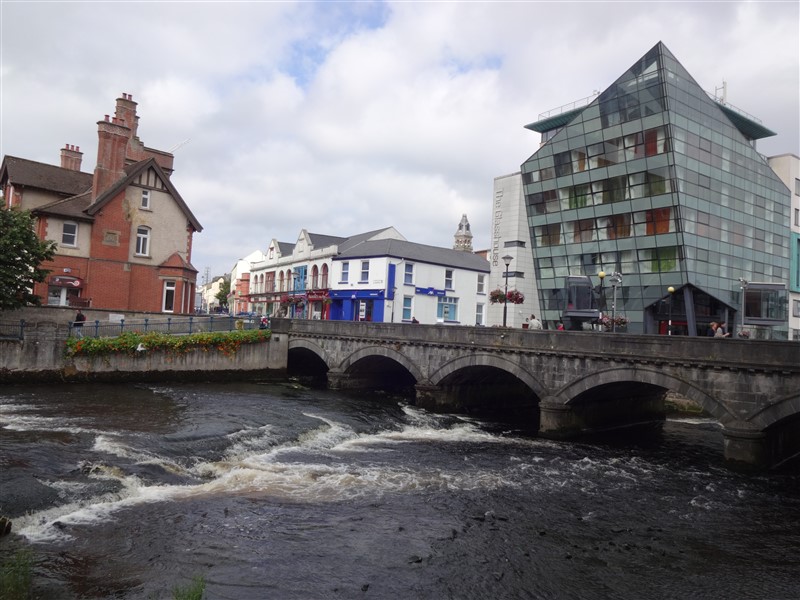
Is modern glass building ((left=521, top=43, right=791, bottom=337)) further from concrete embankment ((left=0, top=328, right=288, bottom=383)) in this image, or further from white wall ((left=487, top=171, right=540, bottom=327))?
concrete embankment ((left=0, top=328, right=288, bottom=383))

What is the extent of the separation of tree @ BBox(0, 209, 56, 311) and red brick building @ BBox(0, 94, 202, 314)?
25.9 ft

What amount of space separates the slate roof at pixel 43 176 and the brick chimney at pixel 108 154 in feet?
9.42

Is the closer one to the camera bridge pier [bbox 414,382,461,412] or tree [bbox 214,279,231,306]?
bridge pier [bbox 414,382,461,412]

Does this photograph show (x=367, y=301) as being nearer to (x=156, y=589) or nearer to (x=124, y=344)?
(x=124, y=344)

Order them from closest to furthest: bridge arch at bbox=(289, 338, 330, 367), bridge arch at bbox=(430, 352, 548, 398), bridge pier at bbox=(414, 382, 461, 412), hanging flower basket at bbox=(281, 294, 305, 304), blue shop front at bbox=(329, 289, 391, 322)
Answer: bridge arch at bbox=(430, 352, 548, 398) < bridge pier at bbox=(414, 382, 461, 412) < bridge arch at bbox=(289, 338, 330, 367) < blue shop front at bbox=(329, 289, 391, 322) < hanging flower basket at bbox=(281, 294, 305, 304)

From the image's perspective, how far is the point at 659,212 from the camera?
125ft

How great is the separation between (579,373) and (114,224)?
32617 millimetres

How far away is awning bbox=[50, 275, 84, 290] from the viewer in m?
36.5

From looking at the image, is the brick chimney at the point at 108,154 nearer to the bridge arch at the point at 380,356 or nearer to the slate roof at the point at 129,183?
the slate roof at the point at 129,183

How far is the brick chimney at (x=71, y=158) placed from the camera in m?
46.3

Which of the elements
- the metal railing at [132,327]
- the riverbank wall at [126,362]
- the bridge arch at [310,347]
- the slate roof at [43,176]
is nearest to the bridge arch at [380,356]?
the bridge arch at [310,347]

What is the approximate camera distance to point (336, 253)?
53688 mm

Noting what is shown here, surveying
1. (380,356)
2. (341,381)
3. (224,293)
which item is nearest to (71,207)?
(341,381)

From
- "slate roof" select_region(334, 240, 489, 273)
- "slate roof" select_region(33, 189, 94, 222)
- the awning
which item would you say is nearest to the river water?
the awning
